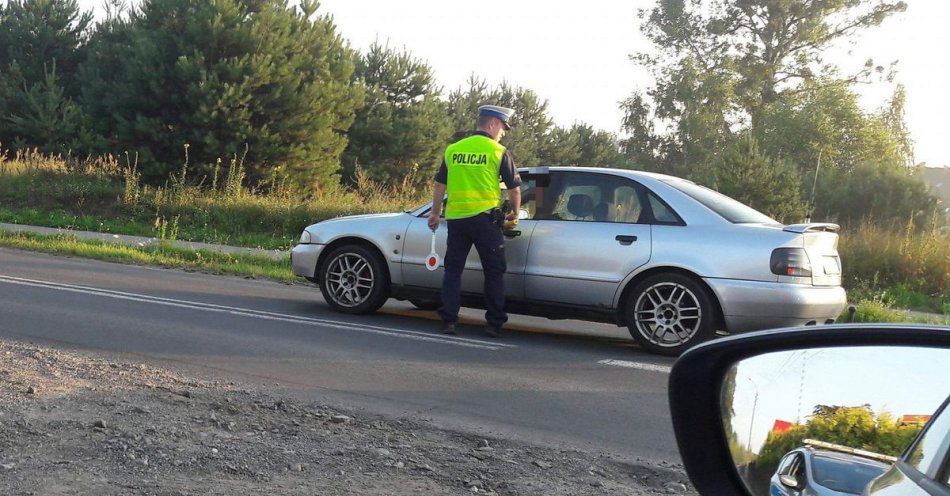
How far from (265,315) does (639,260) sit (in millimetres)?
3604

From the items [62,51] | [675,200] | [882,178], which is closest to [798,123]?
[882,178]

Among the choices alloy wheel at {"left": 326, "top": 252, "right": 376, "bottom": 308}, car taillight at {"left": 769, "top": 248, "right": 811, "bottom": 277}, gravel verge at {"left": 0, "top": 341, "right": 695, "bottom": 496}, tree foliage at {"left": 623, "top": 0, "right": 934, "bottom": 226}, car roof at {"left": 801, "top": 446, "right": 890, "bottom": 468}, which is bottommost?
gravel verge at {"left": 0, "top": 341, "right": 695, "bottom": 496}

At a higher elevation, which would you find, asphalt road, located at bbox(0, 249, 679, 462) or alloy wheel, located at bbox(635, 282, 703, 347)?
alloy wheel, located at bbox(635, 282, 703, 347)

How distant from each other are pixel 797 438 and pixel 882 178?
115 feet

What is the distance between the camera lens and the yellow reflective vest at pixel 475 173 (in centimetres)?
884

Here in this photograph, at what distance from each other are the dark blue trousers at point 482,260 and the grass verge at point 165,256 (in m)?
5.00

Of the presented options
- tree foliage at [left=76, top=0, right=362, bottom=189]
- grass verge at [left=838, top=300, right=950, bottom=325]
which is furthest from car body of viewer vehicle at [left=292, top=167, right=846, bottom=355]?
tree foliage at [left=76, top=0, right=362, bottom=189]

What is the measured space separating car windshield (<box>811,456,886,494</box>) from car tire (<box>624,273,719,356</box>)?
659 cm

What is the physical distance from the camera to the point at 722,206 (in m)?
8.75

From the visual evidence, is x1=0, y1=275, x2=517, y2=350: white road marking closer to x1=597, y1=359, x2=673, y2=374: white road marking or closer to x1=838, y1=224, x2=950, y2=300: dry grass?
x1=597, y1=359, x2=673, y2=374: white road marking

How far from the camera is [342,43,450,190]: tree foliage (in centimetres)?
4419

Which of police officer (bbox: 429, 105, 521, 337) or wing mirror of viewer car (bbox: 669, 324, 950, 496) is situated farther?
police officer (bbox: 429, 105, 521, 337)

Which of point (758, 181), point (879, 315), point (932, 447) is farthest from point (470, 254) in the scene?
point (758, 181)

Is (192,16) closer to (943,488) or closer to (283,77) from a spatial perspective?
(283,77)
